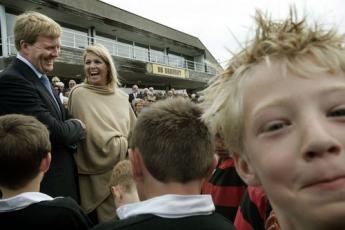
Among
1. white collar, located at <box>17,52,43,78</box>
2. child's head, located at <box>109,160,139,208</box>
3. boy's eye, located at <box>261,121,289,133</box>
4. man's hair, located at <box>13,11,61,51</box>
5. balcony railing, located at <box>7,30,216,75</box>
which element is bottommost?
child's head, located at <box>109,160,139,208</box>

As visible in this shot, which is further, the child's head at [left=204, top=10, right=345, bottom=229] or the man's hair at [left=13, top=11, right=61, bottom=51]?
the man's hair at [left=13, top=11, right=61, bottom=51]

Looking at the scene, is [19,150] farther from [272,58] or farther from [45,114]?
[272,58]

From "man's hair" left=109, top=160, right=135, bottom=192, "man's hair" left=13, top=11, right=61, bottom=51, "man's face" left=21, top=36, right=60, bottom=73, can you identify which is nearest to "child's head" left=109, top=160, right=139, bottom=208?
"man's hair" left=109, top=160, right=135, bottom=192

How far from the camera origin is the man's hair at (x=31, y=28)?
2.68 meters

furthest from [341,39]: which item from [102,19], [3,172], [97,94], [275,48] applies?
[102,19]

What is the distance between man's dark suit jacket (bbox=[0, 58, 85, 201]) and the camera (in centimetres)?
245

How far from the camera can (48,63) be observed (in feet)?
8.91

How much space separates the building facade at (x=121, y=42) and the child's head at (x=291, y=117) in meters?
14.1

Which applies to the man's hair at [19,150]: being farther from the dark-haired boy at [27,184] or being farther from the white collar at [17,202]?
the white collar at [17,202]

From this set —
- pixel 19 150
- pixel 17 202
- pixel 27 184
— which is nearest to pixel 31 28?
pixel 19 150

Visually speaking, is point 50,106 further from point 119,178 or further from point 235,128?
point 235,128

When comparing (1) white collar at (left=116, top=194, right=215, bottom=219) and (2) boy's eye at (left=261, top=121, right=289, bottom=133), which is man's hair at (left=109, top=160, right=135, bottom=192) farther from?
(2) boy's eye at (left=261, top=121, right=289, bottom=133)

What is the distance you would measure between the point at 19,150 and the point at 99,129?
3.01 ft

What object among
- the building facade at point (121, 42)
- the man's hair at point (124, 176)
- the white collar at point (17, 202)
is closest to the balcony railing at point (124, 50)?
the building facade at point (121, 42)
